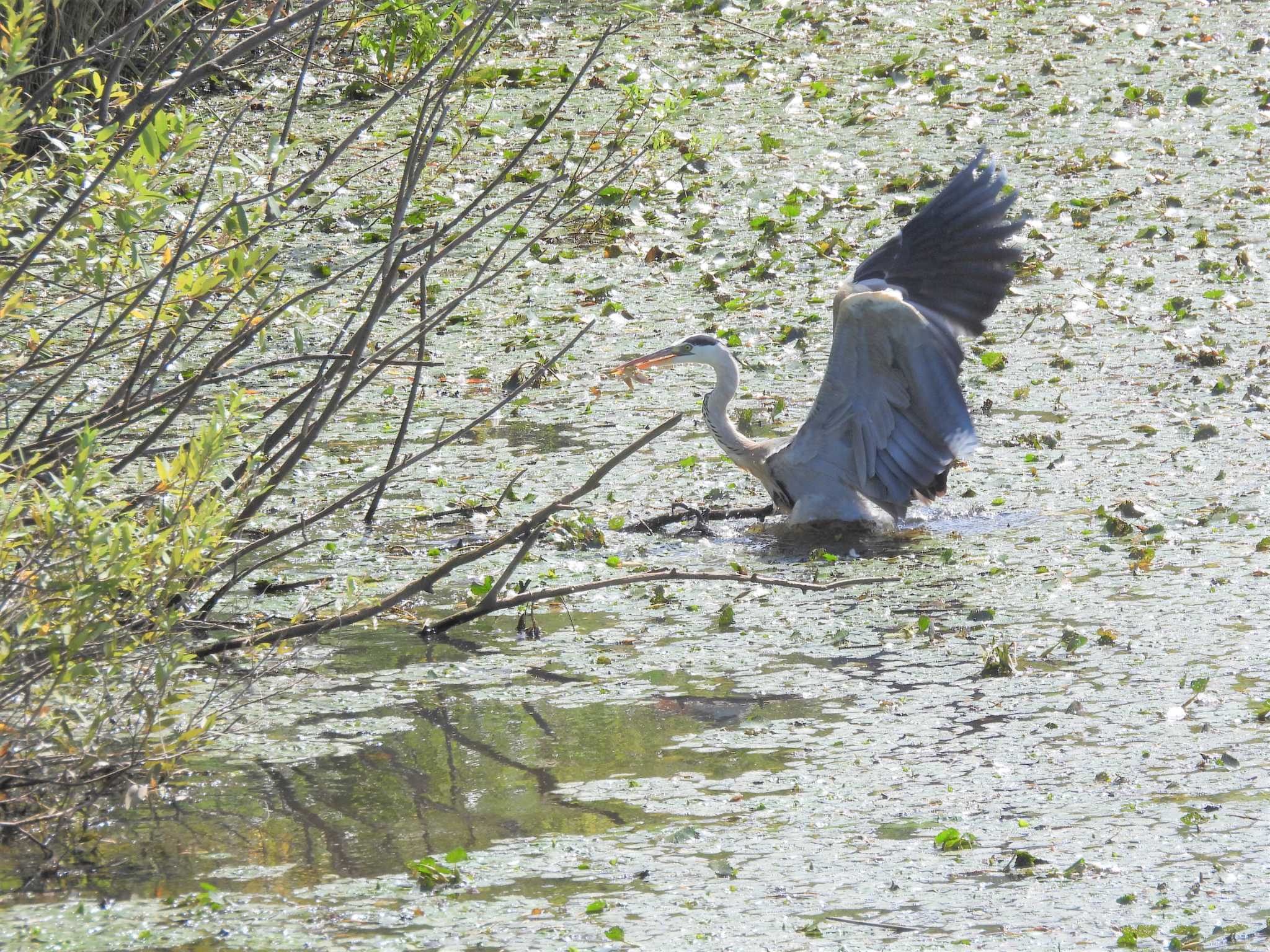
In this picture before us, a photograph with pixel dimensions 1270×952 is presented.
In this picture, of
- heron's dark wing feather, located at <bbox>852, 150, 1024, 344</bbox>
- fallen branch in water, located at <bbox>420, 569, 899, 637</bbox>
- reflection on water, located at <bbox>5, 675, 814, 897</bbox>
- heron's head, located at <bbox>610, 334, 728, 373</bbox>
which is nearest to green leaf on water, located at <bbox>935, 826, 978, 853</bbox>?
reflection on water, located at <bbox>5, 675, 814, 897</bbox>

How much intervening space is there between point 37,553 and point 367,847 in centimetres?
91

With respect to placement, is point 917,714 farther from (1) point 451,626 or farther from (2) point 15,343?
(2) point 15,343

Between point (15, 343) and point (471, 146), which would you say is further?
point (471, 146)

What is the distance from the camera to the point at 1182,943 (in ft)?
9.25

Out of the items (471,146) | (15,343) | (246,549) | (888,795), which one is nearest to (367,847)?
(246,549)

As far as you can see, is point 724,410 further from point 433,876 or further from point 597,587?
point 433,876

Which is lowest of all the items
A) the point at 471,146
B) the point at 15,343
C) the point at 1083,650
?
the point at 1083,650

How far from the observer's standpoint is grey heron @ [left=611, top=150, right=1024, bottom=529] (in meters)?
5.28

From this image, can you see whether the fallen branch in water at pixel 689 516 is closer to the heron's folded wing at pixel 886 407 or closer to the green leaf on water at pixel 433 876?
the heron's folded wing at pixel 886 407

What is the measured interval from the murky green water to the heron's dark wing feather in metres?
0.58

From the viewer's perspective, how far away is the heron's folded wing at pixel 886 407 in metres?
5.24

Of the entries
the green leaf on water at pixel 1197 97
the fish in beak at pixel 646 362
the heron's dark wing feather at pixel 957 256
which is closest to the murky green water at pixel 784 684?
the fish in beak at pixel 646 362

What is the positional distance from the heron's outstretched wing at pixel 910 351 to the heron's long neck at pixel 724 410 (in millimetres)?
170

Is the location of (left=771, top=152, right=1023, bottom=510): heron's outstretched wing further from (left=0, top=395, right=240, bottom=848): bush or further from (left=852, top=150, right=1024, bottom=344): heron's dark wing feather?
(left=0, top=395, right=240, bottom=848): bush
